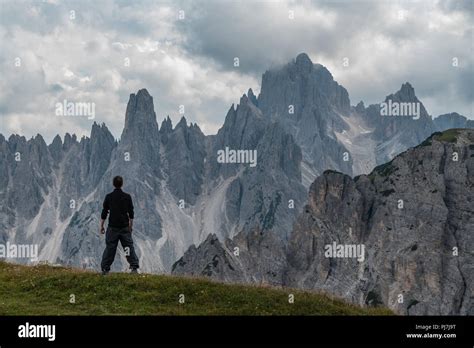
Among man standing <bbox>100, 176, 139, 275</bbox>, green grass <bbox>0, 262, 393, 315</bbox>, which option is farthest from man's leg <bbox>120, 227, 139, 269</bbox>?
green grass <bbox>0, 262, 393, 315</bbox>

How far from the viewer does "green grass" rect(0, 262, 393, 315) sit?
2522cm

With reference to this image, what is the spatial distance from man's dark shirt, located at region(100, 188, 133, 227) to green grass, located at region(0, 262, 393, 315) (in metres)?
2.80

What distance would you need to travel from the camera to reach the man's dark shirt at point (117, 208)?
29422 millimetres

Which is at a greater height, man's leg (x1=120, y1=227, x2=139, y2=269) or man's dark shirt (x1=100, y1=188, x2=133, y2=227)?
man's dark shirt (x1=100, y1=188, x2=133, y2=227)

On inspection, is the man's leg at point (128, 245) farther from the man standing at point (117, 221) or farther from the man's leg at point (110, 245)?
the man's leg at point (110, 245)

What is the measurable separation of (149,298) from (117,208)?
530cm

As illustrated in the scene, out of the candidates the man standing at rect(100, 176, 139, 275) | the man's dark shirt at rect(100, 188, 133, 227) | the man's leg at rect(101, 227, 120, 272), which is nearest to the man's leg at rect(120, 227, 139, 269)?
the man standing at rect(100, 176, 139, 275)

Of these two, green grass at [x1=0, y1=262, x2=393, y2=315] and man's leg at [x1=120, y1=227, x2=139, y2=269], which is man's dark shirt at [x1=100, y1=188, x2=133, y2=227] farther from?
green grass at [x1=0, y1=262, x2=393, y2=315]

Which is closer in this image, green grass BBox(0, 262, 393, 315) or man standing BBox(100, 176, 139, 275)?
green grass BBox(0, 262, 393, 315)

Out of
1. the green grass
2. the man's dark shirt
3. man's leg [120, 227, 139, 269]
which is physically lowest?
the green grass

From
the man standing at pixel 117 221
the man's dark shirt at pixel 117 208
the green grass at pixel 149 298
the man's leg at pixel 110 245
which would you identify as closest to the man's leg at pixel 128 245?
the man standing at pixel 117 221

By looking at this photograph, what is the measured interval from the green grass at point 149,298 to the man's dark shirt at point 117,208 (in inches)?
110
